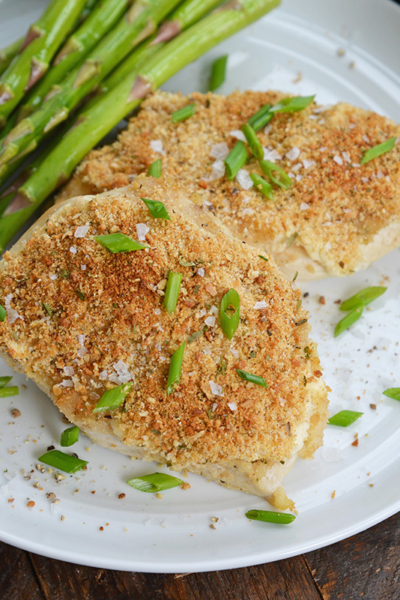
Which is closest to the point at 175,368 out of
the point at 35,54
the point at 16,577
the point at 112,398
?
the point at 112,398

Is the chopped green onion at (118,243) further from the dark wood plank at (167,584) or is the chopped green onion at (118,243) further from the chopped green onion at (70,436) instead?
Answer: the dark wood plank at (167,584)

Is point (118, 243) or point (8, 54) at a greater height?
point (8, 54)

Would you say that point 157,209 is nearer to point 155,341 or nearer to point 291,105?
point 155,341

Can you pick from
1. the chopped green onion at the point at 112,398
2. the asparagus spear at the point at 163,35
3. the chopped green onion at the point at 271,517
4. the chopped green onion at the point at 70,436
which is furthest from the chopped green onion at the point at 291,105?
the chopped green onion at the point at 271,517

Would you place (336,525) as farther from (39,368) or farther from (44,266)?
(44,266)

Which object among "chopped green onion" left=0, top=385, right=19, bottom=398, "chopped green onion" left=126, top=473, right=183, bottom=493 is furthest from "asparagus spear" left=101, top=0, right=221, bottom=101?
"chopped green onion" left=126, top=473, right=183, bottom=493

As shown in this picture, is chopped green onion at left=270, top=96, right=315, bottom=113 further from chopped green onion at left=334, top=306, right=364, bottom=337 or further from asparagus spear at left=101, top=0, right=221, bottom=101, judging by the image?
chopped green onion at left=334, top=306, right=364, bottom=337
